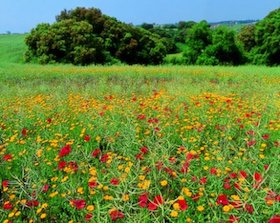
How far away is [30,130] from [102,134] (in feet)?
4.70

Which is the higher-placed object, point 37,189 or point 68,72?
point 37,189

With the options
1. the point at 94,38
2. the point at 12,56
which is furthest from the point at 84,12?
the point at 12,56

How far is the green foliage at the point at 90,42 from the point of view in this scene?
104ft

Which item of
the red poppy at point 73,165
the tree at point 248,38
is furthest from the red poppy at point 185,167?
the tree at point 248,38

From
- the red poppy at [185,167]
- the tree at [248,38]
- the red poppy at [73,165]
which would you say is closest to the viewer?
the red poppy at [185,167]

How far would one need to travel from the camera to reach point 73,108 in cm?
732

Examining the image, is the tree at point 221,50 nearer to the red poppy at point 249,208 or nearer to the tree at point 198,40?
the tree at point 198,40

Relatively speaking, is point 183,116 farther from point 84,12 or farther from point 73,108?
point 84,12

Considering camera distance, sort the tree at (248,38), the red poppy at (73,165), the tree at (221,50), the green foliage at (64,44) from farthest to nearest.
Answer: the tree at (248,38)
the tree at (221,50)
the green foliage at (64,44)
the red poppy at (73,165)

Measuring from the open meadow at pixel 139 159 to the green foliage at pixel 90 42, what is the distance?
22.0 meters

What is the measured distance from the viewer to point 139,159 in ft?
13.4

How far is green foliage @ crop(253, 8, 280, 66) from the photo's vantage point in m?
31.5

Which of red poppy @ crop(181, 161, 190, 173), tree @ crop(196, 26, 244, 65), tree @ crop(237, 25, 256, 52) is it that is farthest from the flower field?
tree @ crop(237, 25, 256, 52)

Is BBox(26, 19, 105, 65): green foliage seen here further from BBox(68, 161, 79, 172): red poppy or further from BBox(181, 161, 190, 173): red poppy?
Result: BBox(181, 161, 190, 173): red poppy
